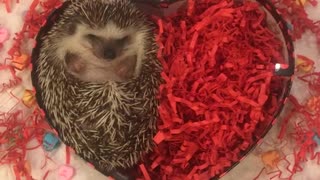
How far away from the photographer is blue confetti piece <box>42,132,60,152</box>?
207 cm

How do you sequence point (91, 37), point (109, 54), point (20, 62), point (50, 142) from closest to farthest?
point (109, 54)
point (91, 37)
point (50, 142)
point (20, 62)

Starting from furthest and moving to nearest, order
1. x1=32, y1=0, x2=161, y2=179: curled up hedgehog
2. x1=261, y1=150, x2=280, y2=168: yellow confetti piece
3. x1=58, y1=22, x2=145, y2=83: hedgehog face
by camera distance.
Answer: x1=261, y1=150, x2=280, y2=168: yellow confetti piece → x1=58, y1=22, x2=145, y2=83: hedgehog face → x1=32, y1=0, x2=161, y2=179: curled up hedgehog

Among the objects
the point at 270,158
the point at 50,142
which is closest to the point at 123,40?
the point at 50,142

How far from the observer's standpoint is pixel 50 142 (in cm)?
207

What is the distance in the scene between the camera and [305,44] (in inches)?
85.4

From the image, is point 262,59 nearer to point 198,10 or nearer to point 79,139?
point 198,10

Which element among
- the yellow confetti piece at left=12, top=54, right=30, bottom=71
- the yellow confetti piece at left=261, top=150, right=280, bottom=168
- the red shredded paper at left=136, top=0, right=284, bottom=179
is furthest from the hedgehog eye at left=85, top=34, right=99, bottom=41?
the yellow confetti piece at left=261, top=150, right=280, bottom=168

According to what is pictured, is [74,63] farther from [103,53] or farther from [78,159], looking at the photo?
[78,159]

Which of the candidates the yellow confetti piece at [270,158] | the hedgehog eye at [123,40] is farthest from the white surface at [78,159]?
the hedgehog eye at [123,40]

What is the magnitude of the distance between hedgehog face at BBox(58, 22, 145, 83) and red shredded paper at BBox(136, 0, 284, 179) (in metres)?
0.13

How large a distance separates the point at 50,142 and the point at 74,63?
36cm

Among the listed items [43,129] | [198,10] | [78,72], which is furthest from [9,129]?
[198,10]

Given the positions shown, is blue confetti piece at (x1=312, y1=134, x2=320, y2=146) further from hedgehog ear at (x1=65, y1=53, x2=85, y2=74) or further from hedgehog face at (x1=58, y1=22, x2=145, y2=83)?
hedgehog ear at (x1=65, y1=53, x2=85, y2=74)

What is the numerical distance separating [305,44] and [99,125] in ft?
3.37
